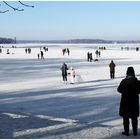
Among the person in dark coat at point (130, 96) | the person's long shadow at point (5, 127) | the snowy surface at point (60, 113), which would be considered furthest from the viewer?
Answer: the snowy surface at point (60, 113)

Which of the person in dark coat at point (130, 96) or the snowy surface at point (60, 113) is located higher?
the person in dark coat at point (130, 96)

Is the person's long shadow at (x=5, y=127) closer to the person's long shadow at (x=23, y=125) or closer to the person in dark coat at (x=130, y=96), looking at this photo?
the person's long shadow at (x=23, y=125)

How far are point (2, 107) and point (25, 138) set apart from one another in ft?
17.2

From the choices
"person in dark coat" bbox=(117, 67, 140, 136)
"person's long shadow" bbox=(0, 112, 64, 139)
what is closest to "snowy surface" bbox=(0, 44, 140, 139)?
"person's long shadow" bbox=(0, 112, 64, 139)

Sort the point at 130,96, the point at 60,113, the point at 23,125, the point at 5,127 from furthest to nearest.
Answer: the point at 60,113 → the point at 23,125 → the point at 5,127 → the point at 130,96

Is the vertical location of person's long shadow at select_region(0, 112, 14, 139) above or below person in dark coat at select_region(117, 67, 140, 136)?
below

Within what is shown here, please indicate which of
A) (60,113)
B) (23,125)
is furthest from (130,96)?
(60,113)

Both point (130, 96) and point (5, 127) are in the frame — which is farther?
point (5, 127)

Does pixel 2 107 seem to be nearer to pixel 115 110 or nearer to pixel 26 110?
pixel 26 110

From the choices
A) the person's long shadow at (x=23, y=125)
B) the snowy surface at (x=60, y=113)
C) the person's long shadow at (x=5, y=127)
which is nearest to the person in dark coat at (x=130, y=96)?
the snowy surface at (x=60, y=113)

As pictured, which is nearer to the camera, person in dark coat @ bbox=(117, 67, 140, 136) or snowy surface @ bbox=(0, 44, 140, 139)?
person in dark coat @ bbox=(117, 67, 140, 136)

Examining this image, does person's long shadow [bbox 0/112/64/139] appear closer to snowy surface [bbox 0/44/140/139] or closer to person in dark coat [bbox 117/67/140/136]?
snowy surface [bbox 0/44/140/139]

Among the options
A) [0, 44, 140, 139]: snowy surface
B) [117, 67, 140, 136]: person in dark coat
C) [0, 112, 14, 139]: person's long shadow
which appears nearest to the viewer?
[117, 67, 140, 136]: person in dark coat

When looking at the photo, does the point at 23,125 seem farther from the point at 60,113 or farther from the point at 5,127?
the point at 60,113
